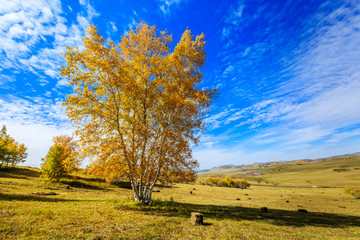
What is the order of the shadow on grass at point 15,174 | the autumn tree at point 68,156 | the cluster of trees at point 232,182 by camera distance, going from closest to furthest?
the autumn tree at point 68,156 < the shadow on grass at point 15,174 < the cluster of trees at point 232,182

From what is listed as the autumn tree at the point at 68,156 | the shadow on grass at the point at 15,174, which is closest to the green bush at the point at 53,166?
the autumn tree at the point at 68,156

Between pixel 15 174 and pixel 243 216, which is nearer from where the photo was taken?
pixel 243 216

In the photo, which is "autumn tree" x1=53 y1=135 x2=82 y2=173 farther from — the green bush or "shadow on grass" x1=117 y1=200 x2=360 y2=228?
"shadow on grass" x1=117 y1=200 x2=360 y2=228

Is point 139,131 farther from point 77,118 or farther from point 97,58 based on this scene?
point 97,58

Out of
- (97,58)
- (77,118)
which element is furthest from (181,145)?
(97,58)

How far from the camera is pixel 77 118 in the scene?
572 inches

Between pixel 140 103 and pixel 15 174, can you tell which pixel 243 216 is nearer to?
pixel 140 103

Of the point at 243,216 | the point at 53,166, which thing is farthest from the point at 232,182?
the point at 53,166

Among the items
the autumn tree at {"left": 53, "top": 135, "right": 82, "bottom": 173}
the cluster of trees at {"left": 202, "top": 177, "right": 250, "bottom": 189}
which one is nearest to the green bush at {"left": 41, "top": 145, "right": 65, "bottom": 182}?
the autumn tree at {"left": 53, "top": 135, "right": 82, "bottom": 173}

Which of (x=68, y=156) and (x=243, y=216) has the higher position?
(x=68, y=156)

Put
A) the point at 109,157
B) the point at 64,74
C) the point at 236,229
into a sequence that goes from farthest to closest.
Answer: the point at 109,157 → the point at 64,74 → the point at 236,229

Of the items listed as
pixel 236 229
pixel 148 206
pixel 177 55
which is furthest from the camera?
pixel 177 55

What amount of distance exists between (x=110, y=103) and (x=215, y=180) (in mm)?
90157

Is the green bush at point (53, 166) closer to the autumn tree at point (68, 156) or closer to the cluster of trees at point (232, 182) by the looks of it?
the autumn tree at point (68, 156)
